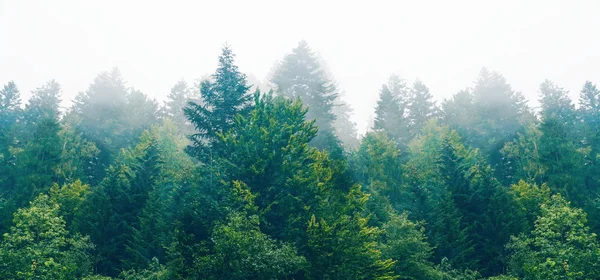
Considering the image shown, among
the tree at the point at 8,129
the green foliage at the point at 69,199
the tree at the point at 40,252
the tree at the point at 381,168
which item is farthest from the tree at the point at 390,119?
the tree at the point at 8,129

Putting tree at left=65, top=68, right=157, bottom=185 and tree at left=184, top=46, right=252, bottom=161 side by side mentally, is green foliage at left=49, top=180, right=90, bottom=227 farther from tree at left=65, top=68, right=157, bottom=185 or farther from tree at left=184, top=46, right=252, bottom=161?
tree at left=65, top=68, right=157, bottom=185

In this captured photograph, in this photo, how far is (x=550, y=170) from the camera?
43469 millimetres

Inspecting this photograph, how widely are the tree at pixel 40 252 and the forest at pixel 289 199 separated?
115mm

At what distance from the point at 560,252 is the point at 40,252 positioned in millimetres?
31850

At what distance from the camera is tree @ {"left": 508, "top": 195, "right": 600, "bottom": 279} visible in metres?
25.9

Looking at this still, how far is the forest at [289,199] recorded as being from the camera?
26.4m

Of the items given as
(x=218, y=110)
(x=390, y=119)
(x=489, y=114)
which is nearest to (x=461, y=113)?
(x=489, y=114)

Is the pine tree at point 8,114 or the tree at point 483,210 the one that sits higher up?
the pine tree at point 8,114

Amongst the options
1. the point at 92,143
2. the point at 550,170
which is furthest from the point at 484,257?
the point at 92,143

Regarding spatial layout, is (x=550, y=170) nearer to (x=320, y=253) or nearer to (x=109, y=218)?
(x=320, y=253)

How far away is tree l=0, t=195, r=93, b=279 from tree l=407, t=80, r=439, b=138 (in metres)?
47.7

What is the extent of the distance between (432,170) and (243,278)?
27.9 m

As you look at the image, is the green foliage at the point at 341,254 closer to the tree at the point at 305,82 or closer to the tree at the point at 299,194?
the tree at the point at 299,194

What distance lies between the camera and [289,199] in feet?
94.8
